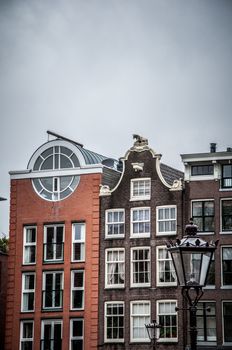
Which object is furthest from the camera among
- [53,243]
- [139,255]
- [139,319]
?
[53,243]

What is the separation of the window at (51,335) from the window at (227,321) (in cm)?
1110

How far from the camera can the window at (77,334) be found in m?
52.3

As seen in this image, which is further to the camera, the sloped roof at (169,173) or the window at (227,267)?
the sloped roof at (169,173)

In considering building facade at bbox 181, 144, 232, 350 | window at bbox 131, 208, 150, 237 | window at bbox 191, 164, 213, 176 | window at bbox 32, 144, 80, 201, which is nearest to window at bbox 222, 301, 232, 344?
building facade at bbox 181, 144, 232, 350

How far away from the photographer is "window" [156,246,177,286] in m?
50.6

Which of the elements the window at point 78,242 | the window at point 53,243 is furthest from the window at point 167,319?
Answer: the window at point 53,243

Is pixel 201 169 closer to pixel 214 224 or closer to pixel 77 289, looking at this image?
pixel 214 224

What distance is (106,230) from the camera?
53094 millimetres

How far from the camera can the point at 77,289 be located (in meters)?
53.2

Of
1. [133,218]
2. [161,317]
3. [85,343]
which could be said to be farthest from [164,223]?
[85,343]

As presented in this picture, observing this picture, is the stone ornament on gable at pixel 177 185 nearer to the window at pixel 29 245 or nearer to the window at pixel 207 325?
the window at pixel 207 325

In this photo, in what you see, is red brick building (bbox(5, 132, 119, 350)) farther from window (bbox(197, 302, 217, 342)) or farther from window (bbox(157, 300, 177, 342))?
window (bbox(197, 302, 217, 342))

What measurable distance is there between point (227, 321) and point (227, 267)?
325 centimetres

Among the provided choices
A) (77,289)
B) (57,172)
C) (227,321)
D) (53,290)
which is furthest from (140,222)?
(227,321)
